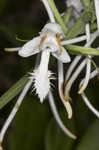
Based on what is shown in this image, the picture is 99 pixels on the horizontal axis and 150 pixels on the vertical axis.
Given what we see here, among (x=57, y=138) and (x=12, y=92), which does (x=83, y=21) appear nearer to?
(x=12, y=92)

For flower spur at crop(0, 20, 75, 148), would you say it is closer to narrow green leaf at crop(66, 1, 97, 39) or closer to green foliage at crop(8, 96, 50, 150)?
narrow green leaf at crop(66, 1, 97, 39)

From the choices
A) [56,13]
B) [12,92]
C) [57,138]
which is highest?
[56,13]

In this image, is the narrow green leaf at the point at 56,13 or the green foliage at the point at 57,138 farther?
the green foliage at the point at 57,138

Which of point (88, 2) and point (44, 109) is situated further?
point (44, 109)

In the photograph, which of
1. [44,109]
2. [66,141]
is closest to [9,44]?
[44,109]

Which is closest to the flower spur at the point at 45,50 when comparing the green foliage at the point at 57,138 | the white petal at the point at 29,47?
the white petal at the point at 29,47

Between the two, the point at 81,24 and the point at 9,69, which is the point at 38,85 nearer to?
the point at 81,24

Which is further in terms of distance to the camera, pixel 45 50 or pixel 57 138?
pixel 57 138

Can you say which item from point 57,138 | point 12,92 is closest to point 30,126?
point 57,138

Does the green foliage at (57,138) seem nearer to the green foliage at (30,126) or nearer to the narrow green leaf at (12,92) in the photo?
the green foliage at (30,126)

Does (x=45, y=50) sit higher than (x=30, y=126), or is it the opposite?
(x=45, y=50)

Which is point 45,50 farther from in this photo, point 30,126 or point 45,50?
point 30,126
